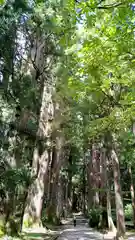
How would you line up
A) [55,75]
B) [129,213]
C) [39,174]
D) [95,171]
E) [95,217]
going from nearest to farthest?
[55,75] < [39,174] < [95,217] < [129,213] < [95,171]

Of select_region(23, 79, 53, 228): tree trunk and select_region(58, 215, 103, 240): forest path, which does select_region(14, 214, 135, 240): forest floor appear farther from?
select_region(23, 79, 53, 228): tree trunk

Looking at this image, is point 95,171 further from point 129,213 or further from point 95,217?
point 95,217

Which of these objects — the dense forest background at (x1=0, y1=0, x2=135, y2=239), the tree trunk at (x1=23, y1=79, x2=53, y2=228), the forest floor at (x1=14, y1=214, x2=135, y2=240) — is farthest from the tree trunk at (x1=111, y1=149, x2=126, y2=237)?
the tree trunk at (x1=23, y1=79, x2=53, y2=228)

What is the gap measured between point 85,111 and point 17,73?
5526mm

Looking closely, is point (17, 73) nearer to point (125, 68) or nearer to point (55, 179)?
point (125, 68)

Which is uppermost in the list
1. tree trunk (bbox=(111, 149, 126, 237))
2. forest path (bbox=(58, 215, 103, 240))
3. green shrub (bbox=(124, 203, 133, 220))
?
Result: tree trunk (bbox=(111, 149, 126, 237))

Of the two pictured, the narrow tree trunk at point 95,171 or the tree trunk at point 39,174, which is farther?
the narrow tree trunk at point 95,171

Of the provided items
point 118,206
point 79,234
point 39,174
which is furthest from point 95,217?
point 118,206

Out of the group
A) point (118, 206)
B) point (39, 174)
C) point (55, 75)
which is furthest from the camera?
point (39, 174)

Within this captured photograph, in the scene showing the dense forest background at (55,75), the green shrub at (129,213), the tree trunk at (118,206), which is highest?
the dense forest background at (55,75)

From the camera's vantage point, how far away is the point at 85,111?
12688mm

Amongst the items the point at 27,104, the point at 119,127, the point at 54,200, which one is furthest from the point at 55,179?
the point at 27,104

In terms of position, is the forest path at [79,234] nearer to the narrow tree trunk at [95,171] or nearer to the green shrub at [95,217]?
the green shrub at [95,217]

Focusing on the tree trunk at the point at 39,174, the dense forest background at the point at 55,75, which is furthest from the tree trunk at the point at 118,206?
the tree trunk at the point at 39,174
